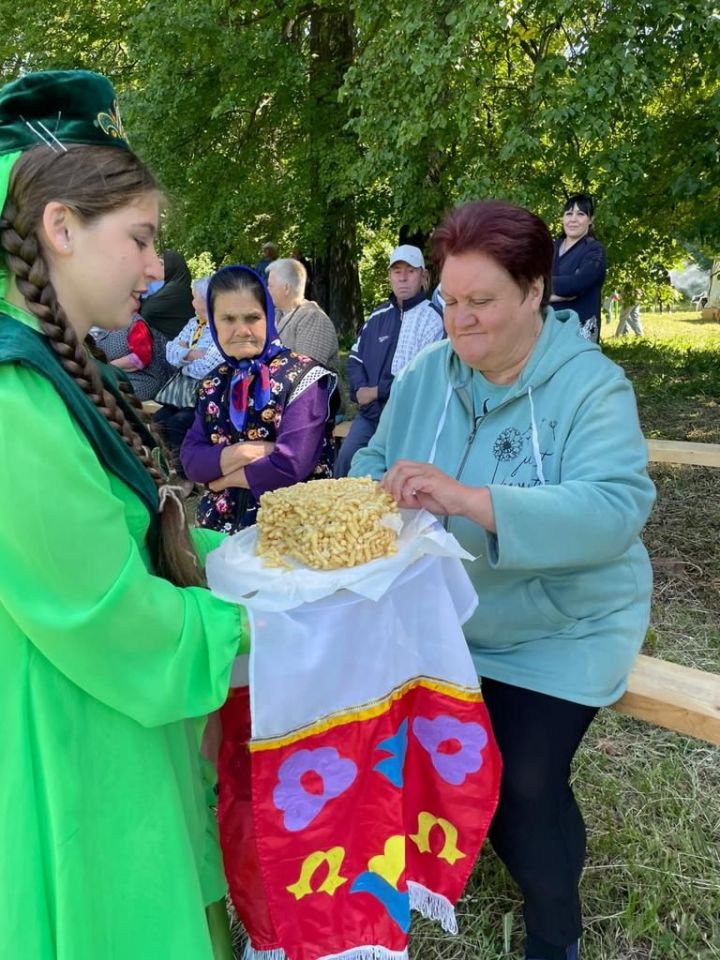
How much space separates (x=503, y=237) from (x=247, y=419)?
1.59 m

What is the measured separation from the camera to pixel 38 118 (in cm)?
142

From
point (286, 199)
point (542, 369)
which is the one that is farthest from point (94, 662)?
point (286, 199)

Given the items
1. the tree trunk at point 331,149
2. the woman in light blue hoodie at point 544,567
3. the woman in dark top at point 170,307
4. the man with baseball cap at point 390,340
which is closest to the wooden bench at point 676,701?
the woman in light blue hoodie at point 544,567

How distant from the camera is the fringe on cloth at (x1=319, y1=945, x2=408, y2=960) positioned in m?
1.84

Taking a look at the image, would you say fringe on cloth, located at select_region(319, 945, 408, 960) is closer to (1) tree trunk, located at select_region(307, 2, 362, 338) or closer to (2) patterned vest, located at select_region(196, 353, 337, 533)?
(2) patterned vest, located at select_region(196, 353, 337, 533)

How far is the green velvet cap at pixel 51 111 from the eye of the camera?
140 cm

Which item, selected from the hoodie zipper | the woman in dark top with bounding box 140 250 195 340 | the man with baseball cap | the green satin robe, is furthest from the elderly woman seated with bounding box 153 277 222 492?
the green satin robe

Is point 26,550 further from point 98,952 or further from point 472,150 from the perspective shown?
point 472,150

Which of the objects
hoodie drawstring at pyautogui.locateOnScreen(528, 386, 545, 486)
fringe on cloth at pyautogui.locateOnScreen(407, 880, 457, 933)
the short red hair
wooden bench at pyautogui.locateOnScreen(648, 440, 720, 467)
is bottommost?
fringe on cloth at pyautogui.locateOnScreen(407, 880, 457, 933)

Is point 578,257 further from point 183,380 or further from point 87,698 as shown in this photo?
point 87,698

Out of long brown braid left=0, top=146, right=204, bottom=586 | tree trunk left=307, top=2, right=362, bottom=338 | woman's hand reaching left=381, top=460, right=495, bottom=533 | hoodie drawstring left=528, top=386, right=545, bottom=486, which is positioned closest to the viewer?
long brown braid left=0, top=146, right=204, bottom=586

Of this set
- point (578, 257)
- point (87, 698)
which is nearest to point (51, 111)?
point (87, 698)

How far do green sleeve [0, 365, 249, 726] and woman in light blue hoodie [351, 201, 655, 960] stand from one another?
2.23 feet

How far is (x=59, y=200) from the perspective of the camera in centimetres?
138
